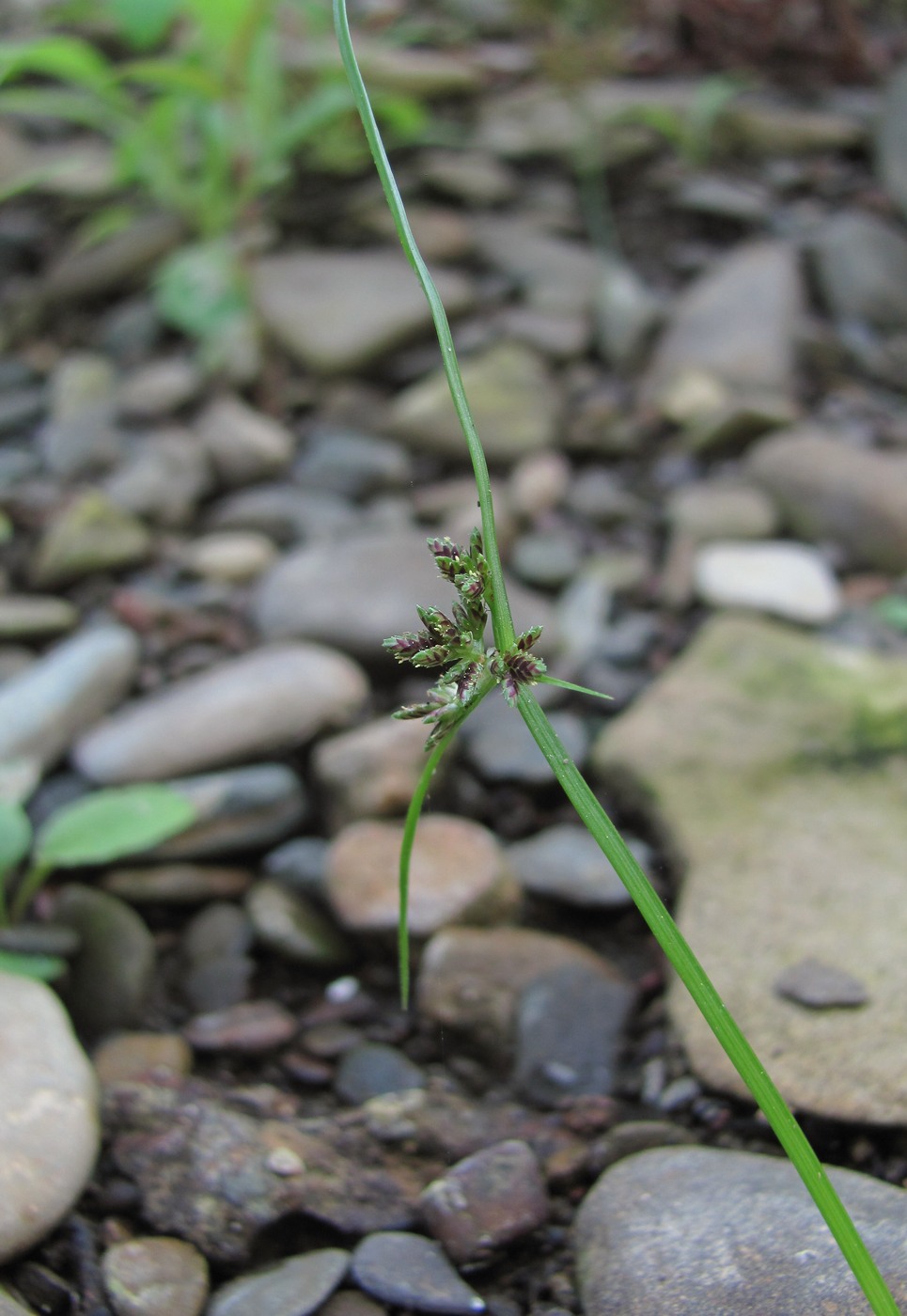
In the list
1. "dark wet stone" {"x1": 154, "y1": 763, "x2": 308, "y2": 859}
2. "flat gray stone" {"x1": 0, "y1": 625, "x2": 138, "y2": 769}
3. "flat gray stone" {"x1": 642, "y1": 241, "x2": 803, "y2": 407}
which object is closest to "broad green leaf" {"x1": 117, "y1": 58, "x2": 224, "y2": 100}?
"flat gray stone" {"x1": 0, "y1": 625, "x2": 138, "y2": 769}

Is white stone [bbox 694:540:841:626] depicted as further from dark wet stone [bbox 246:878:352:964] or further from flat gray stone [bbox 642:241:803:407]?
dark wet stone [bbox 246:878:352:964]

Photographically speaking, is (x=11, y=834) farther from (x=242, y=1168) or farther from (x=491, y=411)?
(x=491, y=411)

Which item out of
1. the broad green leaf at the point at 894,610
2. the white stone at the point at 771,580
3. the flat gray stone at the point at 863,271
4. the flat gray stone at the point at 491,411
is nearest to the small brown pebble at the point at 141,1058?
the white stone at the point at 771,580

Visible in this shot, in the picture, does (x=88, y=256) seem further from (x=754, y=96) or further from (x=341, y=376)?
(x=754, y=96)

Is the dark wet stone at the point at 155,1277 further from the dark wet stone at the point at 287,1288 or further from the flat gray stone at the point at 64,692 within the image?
the flat gray stone at the point at 64,692

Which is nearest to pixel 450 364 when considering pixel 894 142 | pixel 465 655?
pixel 465 655

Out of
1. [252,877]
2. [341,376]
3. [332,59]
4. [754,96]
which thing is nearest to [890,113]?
[754,96]
